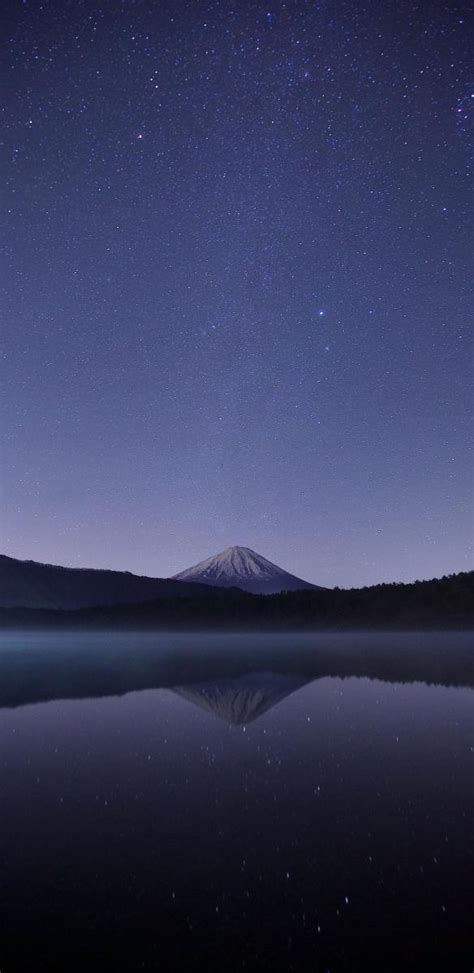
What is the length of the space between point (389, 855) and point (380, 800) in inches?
109

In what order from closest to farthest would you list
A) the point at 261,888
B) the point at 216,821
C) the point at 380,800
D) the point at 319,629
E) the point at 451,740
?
1. the point at 261,888
2. the point at 216,821
3. the point at 380,800
4. the point at 451,740
5. the point at 319,629

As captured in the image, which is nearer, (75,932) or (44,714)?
(75,932)

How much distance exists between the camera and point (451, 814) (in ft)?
35.4

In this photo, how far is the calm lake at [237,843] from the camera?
6664 millimetres

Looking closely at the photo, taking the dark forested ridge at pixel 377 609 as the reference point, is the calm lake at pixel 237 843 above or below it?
below

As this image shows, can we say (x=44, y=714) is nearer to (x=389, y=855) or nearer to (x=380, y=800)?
(x=380, y=800)

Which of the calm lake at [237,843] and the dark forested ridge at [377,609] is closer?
the calm lake at [237,843]

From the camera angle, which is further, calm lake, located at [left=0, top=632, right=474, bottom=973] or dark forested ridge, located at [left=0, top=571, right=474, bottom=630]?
dark forested ridge, located at [left=0, top=571, right=474, bottom=630]

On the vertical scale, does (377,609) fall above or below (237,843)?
above

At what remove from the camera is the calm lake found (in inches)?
262

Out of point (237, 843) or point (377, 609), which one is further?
point (377, 609)

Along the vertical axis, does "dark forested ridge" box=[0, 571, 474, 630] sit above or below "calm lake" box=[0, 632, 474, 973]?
above

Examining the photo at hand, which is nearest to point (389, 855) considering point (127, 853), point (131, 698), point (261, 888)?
point (261, 888)

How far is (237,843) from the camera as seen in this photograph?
9.62m
